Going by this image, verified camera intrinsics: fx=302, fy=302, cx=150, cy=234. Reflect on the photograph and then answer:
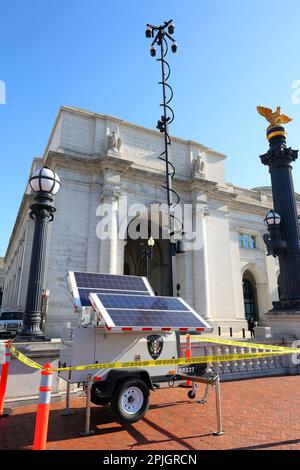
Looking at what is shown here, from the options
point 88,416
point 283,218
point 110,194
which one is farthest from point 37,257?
point 110,194

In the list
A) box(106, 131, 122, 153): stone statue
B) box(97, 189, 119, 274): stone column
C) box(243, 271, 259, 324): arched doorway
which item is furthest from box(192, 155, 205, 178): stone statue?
box(243, 271, 259, 324): arched doorway

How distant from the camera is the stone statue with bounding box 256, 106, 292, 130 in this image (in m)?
16.1

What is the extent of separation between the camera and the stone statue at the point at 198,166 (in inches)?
1111

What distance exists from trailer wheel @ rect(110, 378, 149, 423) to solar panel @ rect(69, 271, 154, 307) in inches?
68.4

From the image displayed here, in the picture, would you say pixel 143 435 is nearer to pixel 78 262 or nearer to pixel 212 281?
pixel 78 262

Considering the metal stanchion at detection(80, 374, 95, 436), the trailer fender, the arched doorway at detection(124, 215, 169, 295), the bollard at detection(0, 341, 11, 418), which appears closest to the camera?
the metal stanchion at detection(80, 374, 95, 436)

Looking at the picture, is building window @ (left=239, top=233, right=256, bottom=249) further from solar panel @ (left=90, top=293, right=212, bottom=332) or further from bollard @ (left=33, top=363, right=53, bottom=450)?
bollard @ (left=33, top=363, right=53, bottom=450)

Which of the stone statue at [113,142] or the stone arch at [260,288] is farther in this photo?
the stone arch at [260,288]

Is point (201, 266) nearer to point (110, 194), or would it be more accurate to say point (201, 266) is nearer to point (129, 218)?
point (129, 218)

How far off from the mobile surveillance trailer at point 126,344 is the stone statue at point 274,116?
531 inches

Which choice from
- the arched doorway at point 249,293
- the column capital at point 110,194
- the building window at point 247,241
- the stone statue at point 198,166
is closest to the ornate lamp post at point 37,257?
the column capital at point 110,194

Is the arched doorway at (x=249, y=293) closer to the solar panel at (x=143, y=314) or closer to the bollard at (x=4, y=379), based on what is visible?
the solar panel at (x=143, y=314)

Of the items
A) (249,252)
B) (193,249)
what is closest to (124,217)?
(193,249)
